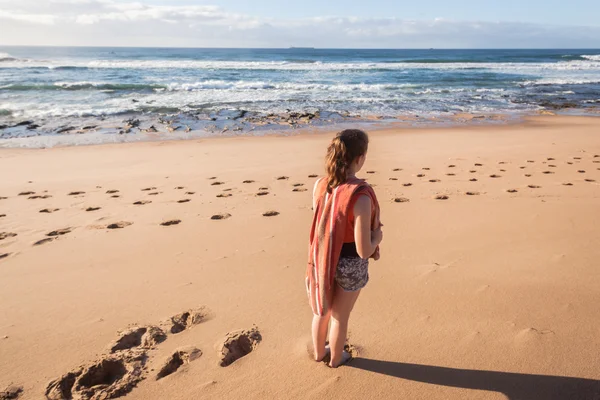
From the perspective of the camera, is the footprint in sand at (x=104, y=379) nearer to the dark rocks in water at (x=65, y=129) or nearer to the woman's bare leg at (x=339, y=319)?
the woman's bare leg at (x=339, y=319)

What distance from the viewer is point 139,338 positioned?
9.05 ft

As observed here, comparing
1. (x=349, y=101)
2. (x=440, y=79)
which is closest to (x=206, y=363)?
(x=349, y=101)

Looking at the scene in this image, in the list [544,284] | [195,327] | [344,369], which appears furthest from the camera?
[544,284]

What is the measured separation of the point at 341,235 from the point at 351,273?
24cm

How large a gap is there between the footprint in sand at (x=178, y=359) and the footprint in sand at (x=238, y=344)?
6.1 inches

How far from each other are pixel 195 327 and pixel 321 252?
1234 mm

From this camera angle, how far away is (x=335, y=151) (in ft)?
6.35

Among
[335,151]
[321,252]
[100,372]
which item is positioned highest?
[335,151]

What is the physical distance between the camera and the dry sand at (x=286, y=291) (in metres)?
2.33

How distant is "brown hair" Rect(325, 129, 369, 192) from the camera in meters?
1.92

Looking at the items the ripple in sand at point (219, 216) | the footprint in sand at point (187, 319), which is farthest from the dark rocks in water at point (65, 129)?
the footprint in sand at point (187, 319)

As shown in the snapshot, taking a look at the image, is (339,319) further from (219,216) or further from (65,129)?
(65,129)

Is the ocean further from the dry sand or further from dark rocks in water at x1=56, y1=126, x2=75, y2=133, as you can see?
the dry sand

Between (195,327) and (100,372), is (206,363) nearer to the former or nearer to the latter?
(195,327)
